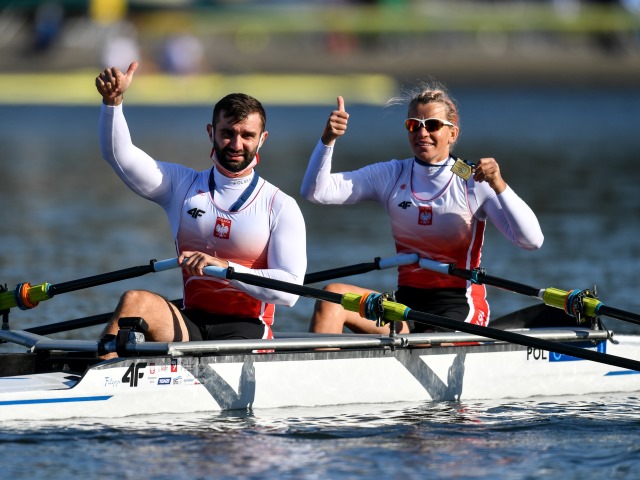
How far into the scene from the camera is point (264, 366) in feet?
31.7

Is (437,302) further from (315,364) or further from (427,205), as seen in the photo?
(315,364)

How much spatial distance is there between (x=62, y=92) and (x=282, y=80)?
9.16 meters

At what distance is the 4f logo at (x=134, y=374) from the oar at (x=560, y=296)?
2497 mm

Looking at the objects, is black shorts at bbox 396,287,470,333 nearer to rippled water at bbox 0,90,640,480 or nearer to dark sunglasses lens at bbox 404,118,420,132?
rippled water at bbox 0,90,640,480

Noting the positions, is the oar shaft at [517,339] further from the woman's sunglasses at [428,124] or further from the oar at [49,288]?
the oar at [49,288]

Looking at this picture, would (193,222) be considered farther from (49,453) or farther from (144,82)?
(144,82)

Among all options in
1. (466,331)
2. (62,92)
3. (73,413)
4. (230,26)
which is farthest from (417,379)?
(230,26)

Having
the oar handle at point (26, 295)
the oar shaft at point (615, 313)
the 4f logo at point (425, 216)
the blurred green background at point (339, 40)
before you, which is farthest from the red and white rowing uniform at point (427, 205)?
the blurred green background at point (339, 40)

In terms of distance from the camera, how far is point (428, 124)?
10.5 m

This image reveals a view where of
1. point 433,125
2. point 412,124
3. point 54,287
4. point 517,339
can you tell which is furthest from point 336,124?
point 54,287

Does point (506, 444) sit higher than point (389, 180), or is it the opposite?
point (389, 180)

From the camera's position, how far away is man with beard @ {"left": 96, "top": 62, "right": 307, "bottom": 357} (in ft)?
30.9

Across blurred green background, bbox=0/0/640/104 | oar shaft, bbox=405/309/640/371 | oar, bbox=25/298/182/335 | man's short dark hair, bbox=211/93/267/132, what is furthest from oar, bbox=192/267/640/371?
blurred green background, bbox=0/0/640/104

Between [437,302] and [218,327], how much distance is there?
76.3 inches
